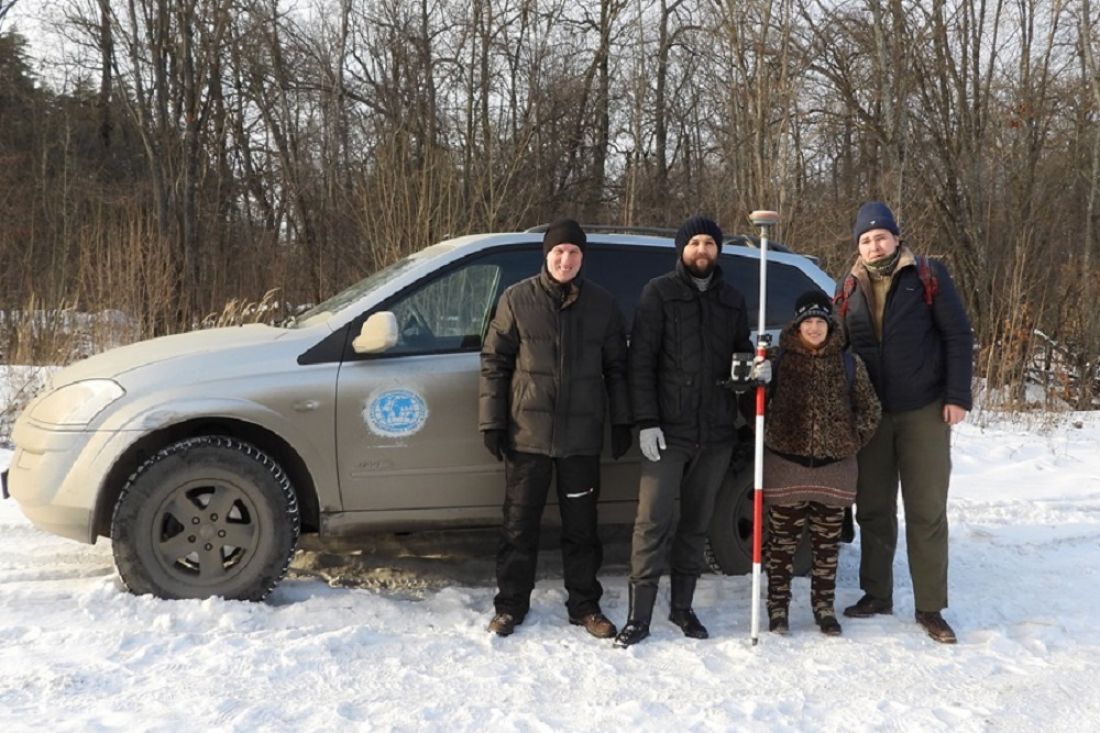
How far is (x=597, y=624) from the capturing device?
12.9ft

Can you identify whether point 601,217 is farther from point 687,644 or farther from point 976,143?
point 687,644

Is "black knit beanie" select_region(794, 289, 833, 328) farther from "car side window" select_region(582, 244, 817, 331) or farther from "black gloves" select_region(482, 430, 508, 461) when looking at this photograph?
"black gloves" select_region(482, 430, 508, 461)

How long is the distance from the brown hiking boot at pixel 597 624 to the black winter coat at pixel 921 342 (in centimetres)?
169

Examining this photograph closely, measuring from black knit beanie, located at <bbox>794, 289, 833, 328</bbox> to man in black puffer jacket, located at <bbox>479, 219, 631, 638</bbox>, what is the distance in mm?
838

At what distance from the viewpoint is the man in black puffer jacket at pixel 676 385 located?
3900mm

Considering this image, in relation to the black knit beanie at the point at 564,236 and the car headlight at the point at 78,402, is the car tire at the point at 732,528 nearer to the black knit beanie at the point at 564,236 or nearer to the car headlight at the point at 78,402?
the black knit beanie at the point at 564,236

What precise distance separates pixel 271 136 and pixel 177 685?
20.3 meters

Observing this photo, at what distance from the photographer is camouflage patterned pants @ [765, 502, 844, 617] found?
4.11 meters

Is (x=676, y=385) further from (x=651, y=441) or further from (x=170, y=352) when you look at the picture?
(x=170, y=352)

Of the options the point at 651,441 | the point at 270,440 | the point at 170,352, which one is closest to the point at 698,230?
the point at 651,441

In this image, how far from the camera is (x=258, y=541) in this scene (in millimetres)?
4031

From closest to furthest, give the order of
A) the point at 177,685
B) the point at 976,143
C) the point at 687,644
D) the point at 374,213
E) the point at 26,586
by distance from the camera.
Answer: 1. the point at 177,685
2. the point at 687,644
3. the point at 26,586
4. the point at 374,213
5. the point at 976,143

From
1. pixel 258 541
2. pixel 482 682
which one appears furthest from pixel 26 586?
pixel 482 682

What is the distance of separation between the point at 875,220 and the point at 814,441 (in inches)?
42.6
